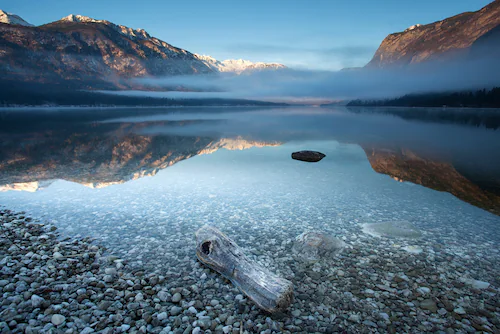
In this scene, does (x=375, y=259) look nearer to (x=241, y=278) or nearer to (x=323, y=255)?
(x=323, y=255)

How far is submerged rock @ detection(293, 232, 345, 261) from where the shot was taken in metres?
9.75

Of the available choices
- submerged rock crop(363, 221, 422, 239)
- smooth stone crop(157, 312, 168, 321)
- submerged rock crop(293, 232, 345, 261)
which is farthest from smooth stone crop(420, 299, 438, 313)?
smooth stone crop(157, 312, 168, 321)

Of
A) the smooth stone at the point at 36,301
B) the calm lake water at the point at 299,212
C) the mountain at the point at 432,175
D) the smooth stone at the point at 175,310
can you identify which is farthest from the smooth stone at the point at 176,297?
the mountain at the point at 432,175

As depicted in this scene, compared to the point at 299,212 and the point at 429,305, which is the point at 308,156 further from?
the point at 429,305

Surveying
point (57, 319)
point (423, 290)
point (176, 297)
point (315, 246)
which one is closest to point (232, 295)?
point (176, 297)

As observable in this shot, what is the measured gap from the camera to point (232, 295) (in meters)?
7.65

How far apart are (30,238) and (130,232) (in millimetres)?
3652

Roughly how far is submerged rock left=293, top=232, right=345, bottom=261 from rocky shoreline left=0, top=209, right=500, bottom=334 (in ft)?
1.20

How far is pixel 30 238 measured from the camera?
10.4 metres

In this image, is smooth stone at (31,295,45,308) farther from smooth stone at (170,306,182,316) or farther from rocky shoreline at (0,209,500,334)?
smooth stone at (170,306,182,316)

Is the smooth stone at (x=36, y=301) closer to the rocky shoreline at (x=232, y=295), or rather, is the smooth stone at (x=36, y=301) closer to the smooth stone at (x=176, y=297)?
the rocky shoreline at (x=232, y=295)

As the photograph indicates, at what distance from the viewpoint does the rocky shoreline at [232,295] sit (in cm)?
653

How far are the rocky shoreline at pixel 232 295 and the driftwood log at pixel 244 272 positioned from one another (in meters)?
0.28

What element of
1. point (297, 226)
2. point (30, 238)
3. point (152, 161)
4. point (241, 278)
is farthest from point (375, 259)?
point (152, 161)
